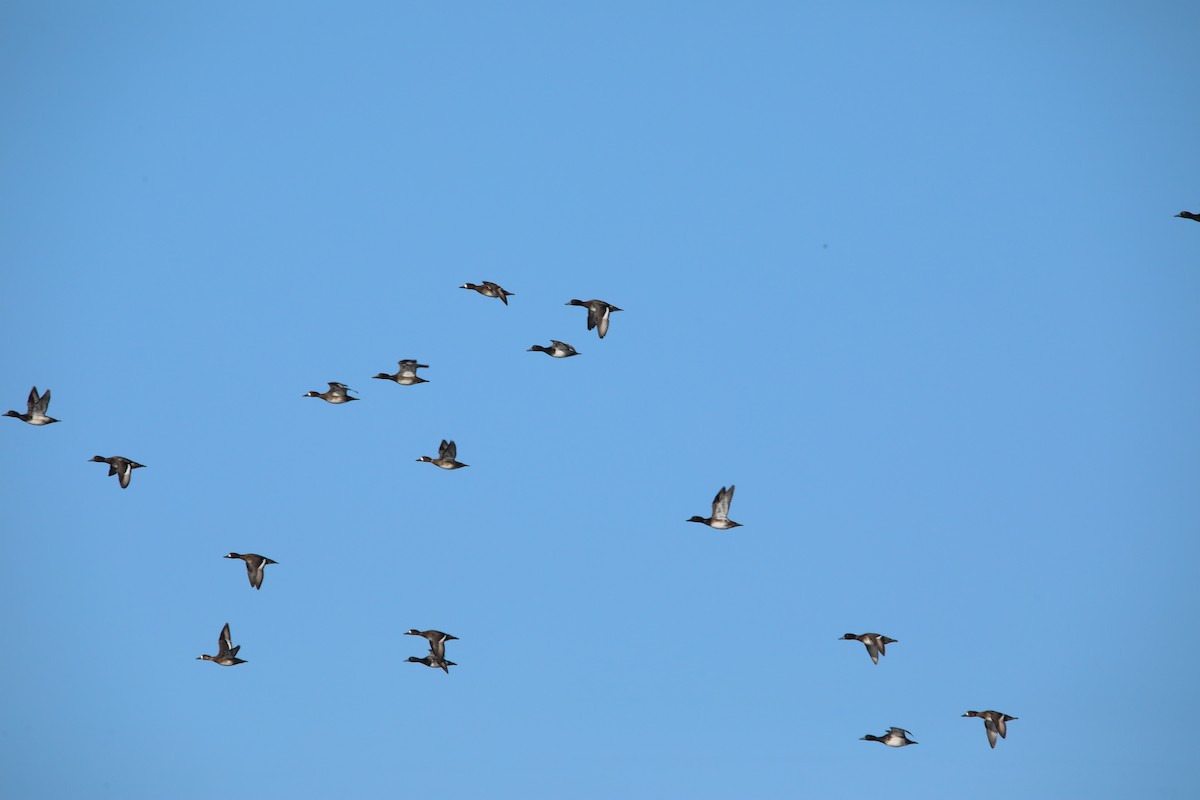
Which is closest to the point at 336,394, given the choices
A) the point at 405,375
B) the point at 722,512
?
the point at 405,375

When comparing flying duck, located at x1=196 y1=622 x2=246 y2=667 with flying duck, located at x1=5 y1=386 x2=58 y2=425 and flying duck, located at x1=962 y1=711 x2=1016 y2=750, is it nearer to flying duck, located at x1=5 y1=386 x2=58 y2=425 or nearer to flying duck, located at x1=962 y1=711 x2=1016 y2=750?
flying duck, located at x1=5 y1=386 x2=58 y2=425

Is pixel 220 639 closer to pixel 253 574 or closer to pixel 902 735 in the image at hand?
pixel 253 574

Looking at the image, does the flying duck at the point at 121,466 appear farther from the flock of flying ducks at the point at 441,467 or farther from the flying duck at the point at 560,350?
the flying duck at the point at 560,350

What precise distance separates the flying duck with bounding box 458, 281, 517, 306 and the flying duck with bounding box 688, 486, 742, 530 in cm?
1008

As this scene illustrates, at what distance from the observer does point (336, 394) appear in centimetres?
6775

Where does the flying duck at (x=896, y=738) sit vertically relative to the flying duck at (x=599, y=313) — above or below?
below

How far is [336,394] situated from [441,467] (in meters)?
5.81

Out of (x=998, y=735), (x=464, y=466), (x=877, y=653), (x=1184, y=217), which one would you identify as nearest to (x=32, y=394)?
(x=464, y=466)

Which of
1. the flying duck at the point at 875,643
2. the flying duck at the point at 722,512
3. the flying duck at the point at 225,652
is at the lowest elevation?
the flying duck at the point at 225,652

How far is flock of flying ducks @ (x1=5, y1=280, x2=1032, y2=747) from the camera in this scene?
60688 millimetres

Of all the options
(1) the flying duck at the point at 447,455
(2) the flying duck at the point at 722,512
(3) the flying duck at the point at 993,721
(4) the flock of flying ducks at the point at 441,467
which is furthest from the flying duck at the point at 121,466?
(3) the flying duck at the point at 993,721

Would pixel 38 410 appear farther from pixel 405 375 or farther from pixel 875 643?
pixel 875 643

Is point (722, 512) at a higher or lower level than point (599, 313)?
lower

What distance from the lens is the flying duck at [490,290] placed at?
62.4 metres
